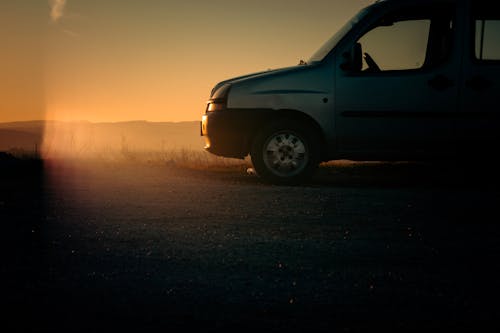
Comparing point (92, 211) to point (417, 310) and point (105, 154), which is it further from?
point (105, 154)

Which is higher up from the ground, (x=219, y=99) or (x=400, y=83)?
(x=400, y=83)

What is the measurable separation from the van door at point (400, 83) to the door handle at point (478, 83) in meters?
0.18

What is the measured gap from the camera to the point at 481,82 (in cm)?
825

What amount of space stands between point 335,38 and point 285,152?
5.47 feet

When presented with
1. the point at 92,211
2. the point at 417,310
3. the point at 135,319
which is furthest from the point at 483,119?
the point at 135,319

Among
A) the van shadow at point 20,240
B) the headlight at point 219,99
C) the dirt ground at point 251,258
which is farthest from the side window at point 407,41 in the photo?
the van shadow at point 20,240

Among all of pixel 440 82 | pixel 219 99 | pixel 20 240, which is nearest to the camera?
pixel 20 240

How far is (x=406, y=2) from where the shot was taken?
8.42 metres

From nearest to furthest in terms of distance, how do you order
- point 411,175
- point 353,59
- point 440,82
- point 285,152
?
point 353,59
point 440,82
point 285,152
point 411,175

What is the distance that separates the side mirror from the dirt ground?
1.58 meters

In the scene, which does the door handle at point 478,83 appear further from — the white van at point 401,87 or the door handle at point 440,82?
the door handle at point 440,82

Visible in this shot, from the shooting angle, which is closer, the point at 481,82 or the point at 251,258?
the point at 251,258

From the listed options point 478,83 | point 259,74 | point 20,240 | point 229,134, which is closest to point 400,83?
point 478,83

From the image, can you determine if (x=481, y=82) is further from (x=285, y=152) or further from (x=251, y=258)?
(x=251, y=258)
